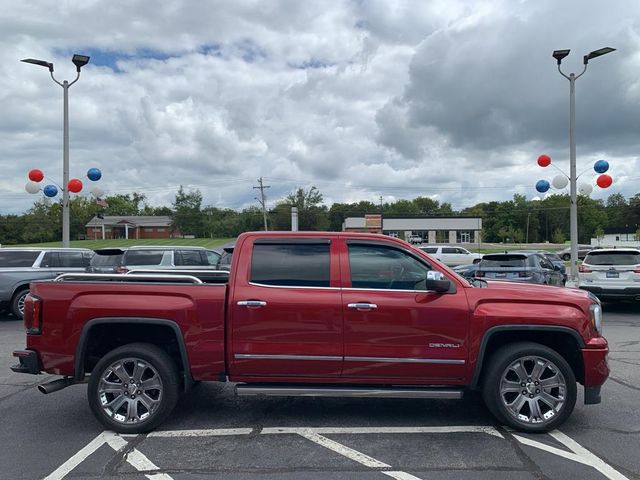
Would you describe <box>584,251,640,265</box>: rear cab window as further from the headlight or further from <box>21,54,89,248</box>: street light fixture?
<box>21,54,89,248</box>: street light fixture

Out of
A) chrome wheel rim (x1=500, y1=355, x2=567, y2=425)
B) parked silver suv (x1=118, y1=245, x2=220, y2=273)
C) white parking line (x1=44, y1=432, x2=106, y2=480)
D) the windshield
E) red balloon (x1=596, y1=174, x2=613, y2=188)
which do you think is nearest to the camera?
white parking line (x1=44, y1=432, x2=106, y2=480)

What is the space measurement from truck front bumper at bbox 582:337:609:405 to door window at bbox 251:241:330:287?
2.46 meters

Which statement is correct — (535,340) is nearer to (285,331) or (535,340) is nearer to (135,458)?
(285,331)

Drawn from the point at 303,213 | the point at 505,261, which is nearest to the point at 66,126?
the point at 505,261

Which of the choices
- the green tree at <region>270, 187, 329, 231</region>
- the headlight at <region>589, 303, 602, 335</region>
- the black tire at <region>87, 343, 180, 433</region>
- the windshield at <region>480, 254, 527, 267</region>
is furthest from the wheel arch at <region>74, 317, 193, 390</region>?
the green tree at <region>270, 187, 329, 231</region>

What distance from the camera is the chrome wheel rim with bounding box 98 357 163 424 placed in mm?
5125

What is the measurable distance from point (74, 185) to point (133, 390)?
17.1 m

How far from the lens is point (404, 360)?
16.5ft

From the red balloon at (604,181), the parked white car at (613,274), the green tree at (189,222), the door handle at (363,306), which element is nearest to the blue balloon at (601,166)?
the red balloon at (604,181)

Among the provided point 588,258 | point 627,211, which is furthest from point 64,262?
point 627,211

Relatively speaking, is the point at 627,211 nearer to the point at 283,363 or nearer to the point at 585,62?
A: the point at 585,62

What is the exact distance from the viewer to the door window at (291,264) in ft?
17.1

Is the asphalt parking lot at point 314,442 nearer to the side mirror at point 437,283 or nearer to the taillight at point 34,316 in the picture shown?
the taillight at point 34,316

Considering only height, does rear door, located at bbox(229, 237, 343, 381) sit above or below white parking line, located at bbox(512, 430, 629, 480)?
above
